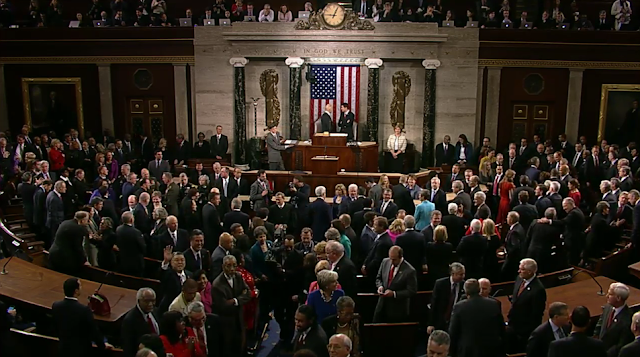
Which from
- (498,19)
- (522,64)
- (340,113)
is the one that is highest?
(498,19)

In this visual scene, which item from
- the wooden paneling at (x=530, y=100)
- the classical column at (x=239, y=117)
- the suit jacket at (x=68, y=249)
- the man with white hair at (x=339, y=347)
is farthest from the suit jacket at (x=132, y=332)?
the wooden paneling at (x=530, y=100)

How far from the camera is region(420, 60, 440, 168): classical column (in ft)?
60.4

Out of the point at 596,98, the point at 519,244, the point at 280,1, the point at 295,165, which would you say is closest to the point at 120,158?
the point at 295,165

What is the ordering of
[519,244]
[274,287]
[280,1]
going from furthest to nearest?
1. [280,1]
2. [519,244]
3. [274,287]

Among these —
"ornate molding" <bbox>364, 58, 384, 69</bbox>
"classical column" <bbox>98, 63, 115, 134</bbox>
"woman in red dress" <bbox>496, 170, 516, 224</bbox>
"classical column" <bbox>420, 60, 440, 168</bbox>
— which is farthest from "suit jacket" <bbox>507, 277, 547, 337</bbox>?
"classical column" <bbox>98, 63, 115, 134</bbox>

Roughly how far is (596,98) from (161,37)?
12.8 meters

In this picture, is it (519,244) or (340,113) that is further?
(340,113)

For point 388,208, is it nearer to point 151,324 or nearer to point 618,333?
point 618,333

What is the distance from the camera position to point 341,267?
7.73m

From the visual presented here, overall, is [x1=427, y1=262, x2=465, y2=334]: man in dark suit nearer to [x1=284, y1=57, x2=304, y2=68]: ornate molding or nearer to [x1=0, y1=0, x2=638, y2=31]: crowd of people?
[x1=284, y1=57, x2=304, y2=68]: ornate molding

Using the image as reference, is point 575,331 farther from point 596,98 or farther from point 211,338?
point 596,98

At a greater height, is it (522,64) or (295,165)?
(522,64)

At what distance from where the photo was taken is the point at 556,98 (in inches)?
745

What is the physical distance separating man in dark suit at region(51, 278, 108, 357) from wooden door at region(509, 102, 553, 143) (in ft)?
49.8
